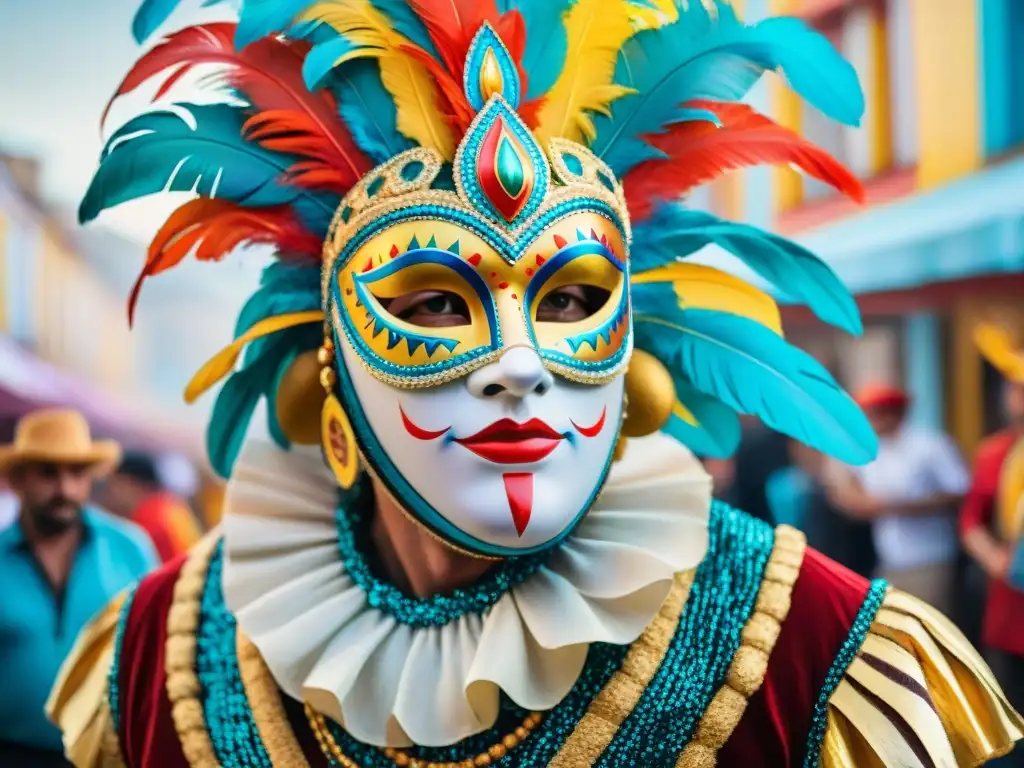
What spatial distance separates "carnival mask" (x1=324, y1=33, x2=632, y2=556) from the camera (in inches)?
38.8

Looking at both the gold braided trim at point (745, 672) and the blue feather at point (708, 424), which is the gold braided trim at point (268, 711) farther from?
the blue feather at point (708, 424)

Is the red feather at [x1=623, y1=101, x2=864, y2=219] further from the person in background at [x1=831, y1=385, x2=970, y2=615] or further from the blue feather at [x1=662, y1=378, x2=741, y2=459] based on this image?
the person in background at [x1=831, y1=385, x2=970, y2=615]

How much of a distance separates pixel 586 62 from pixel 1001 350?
1.27 meters

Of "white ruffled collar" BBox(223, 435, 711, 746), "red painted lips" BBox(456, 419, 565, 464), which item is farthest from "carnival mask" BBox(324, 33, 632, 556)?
"white ruffled collar" BBox(223, 435, 711, 746)

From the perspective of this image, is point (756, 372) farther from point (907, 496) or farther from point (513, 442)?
point (907, 496)

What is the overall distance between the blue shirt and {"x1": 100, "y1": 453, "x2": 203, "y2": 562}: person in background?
3.1 inches

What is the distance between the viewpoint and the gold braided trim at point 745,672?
3.46 feet

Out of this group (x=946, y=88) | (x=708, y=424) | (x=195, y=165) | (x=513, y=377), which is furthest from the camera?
(x=946, y=88)

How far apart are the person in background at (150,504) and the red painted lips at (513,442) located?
4.46 feet

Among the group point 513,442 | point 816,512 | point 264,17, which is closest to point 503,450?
point 513,442

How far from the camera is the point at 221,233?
119cm

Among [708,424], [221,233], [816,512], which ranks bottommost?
[816,512]

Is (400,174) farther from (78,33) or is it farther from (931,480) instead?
(931,480)

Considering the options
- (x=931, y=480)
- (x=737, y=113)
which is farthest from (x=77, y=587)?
(x=931, y=480)
